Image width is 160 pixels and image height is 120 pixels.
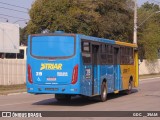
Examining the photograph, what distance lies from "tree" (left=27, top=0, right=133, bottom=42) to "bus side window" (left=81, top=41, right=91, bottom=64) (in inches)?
857

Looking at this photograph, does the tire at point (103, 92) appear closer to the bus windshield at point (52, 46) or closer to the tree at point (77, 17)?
the bus windshield at point (52, 46)

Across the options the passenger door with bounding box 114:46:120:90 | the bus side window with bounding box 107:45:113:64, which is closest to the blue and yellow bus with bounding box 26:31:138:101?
the bus side window with bounding box 107:45:113:64

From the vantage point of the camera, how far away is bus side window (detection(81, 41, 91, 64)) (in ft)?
57.5

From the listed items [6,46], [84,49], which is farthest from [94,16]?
[84,49]

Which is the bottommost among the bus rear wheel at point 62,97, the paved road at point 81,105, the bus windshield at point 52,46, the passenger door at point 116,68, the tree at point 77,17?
the paved road at point 81,105

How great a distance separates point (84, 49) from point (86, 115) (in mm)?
4356

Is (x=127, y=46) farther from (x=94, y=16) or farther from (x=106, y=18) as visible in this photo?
(x=106, y=18)

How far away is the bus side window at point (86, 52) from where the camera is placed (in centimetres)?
1754

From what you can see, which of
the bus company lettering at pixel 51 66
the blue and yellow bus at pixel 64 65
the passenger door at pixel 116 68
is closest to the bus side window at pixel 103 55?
the blue and yellow bus at pixel 64 65

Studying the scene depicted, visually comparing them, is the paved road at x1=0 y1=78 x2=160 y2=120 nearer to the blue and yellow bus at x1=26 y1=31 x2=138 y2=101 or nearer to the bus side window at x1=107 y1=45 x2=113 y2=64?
the blue and yellow bus at x1=26 y1=31 x2=138 y2=101

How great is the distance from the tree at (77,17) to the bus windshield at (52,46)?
2208 cm

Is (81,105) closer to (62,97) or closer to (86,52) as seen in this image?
(62,97)

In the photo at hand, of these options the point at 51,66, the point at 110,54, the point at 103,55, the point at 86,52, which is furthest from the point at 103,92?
the point at 51,66

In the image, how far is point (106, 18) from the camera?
149ft
